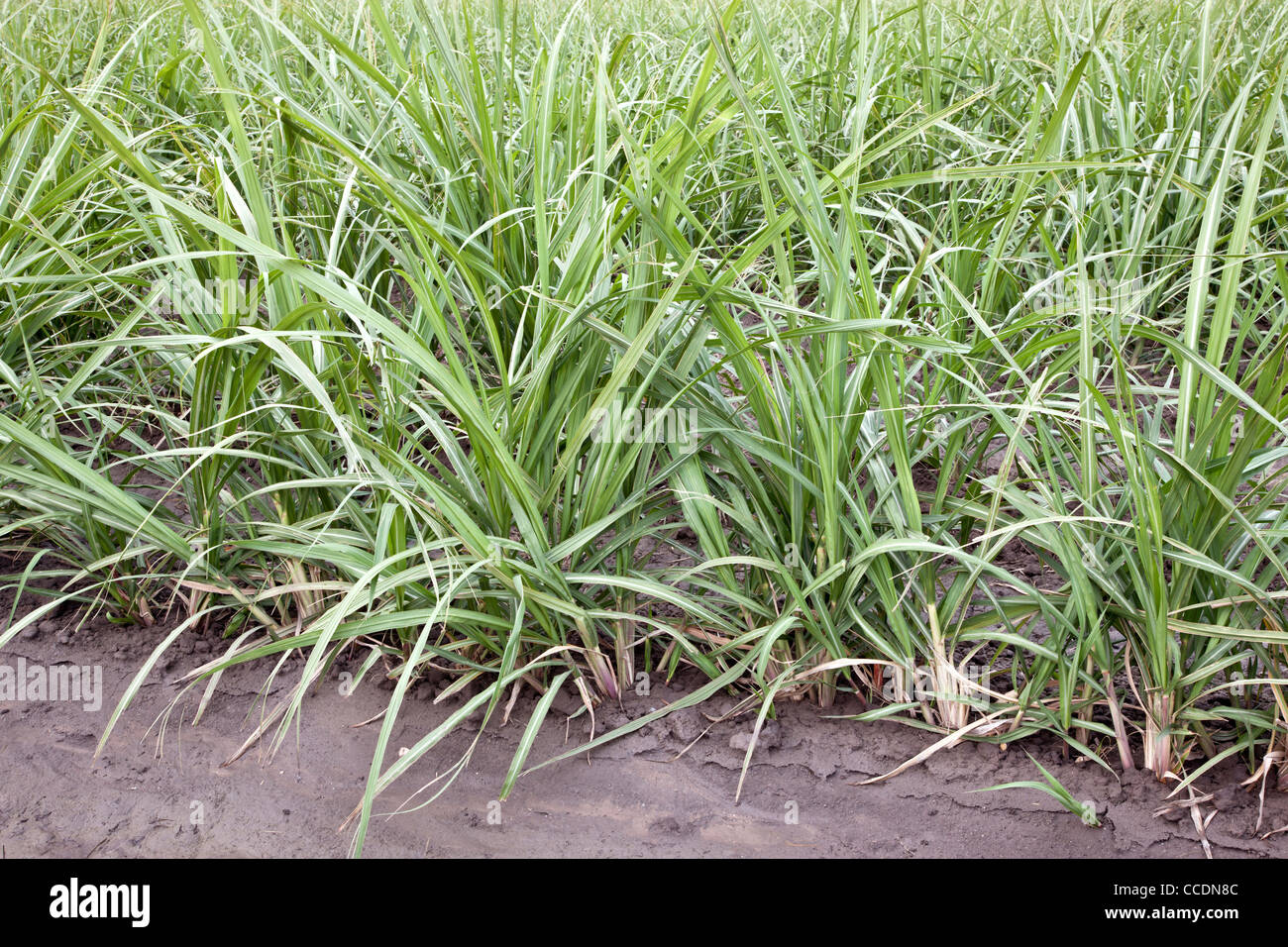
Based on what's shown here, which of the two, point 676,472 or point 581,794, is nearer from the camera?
point 581,794

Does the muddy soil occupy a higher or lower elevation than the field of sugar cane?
lower

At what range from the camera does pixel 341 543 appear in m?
1.32

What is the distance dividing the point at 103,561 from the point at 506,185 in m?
0.86

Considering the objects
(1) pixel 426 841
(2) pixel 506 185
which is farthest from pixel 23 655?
(2) pixel 506 185

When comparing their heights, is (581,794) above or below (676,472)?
below

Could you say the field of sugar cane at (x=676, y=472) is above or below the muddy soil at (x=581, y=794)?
above

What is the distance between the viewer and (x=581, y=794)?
1172 mm

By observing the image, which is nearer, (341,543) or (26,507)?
(341,543)

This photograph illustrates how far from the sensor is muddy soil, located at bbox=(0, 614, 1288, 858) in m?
1.10

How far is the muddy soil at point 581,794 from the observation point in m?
1.10
